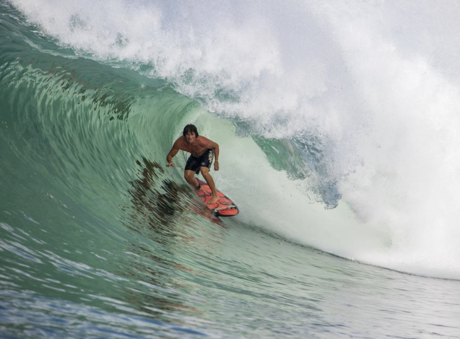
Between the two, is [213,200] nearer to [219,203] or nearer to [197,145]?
[219,203]

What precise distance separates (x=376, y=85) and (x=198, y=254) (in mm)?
5806

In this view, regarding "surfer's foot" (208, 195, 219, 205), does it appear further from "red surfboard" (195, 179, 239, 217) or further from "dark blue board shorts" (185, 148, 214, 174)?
"dark blue board shorts" (185, 148, 214, 174)

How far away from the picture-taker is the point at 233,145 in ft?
27.8

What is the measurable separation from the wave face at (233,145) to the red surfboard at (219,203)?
19cm

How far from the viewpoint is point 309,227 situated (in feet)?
23.3

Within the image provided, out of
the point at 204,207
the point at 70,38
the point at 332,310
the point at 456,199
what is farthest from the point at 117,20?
the point at 456,199

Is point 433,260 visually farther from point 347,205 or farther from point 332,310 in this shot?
point 332,310

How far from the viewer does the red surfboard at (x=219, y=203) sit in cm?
662

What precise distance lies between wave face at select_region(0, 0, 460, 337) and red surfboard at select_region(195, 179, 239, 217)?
0.19 meters

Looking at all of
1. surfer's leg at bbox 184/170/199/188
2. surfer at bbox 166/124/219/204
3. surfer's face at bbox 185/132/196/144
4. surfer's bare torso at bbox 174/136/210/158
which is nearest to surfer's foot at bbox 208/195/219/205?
surfer at bbox 166/124/219/204

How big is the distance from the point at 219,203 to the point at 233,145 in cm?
187

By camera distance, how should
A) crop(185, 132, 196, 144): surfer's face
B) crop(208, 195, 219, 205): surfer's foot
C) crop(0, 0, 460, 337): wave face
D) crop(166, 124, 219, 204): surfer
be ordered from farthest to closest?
crop(208, 195, 219, 205): surfer's foot → crop(166, 124, 219, 204): surfer → crop(185, 132, 196, 144): surfer's face → crop(0, 0, 460, 337): wave face

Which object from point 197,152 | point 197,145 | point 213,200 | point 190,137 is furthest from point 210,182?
point 190,137

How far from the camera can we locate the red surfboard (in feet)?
21.7
